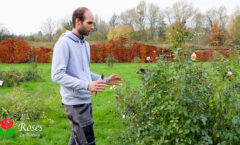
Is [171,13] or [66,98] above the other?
[171,13]

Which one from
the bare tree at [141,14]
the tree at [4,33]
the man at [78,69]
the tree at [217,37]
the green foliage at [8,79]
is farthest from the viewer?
the bare tree at [141,14]

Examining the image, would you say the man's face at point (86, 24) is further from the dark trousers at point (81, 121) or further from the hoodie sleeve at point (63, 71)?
the dark trousers at point (81, 121)

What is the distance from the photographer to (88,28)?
243 centimetres

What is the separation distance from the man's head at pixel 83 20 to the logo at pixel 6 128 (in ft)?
8.63

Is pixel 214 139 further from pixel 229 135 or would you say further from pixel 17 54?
pixel 17 54

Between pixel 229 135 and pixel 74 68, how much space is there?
168 cm

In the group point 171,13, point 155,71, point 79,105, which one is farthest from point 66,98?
point 171,13

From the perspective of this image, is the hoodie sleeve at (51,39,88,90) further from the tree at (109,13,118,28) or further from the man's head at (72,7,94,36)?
the tree at (109,13,118,28)

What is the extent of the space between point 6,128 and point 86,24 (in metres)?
2.89

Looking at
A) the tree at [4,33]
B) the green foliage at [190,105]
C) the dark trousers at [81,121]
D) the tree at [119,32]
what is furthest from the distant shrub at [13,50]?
the green foliage at [190,105]

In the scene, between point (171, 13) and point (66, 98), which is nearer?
point (66, 98)

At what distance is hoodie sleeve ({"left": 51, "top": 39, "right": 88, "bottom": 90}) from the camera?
216 cm

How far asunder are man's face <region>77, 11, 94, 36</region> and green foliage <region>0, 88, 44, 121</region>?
2.81 m

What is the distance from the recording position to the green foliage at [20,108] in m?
4.58
